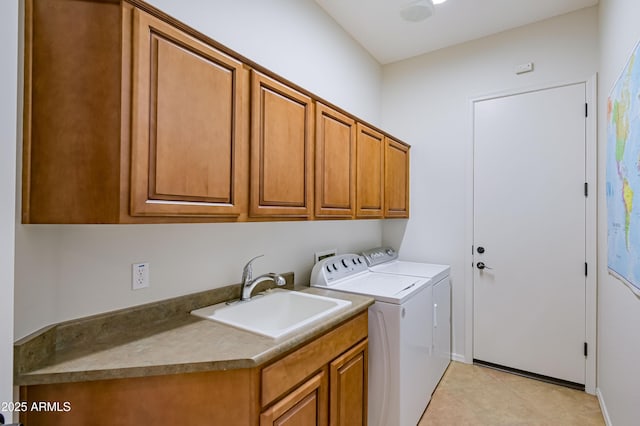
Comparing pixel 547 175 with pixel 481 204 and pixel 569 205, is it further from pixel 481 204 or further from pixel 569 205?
pixel 481 204

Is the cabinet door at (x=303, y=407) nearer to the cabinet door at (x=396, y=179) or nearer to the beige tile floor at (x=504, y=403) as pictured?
the beige tile floor at (x=504, y=403)

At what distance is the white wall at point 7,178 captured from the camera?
2.54 ft

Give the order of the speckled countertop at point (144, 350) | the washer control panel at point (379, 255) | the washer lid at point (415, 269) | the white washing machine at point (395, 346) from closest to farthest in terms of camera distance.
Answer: the speckled countertop at point (144, 350)
the white washing machine at point (395, 346)
the washer lid at point (415, 269)
the washer control panel at point (379, 255)

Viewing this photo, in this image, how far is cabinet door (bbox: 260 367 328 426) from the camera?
1224 millimetres

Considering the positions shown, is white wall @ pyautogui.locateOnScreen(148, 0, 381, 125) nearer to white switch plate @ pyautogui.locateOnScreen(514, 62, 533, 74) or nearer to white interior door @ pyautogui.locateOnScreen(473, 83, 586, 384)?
white interior door @ pyautogui.locateOnScreen(473, 83, 586, 384)

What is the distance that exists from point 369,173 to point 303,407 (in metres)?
1.61

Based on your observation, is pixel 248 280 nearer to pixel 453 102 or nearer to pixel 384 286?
pixel 384 286

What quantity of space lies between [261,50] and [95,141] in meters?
1.29

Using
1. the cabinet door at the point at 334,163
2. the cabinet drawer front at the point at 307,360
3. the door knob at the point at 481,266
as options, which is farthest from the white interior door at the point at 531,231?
the cabinet drawer front at the point at 307,360

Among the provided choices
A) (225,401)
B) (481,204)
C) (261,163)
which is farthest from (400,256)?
(225,401)

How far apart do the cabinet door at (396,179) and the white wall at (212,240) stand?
0.37m

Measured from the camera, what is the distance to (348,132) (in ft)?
7.12

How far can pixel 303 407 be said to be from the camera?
138 centimetres

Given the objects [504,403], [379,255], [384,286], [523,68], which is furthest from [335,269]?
[523,68]
